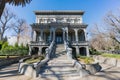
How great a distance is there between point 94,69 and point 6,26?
38.8m

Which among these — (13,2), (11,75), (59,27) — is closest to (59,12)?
(59,27)

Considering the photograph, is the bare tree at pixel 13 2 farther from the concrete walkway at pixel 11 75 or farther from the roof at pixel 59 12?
the roof at pixel 59 12

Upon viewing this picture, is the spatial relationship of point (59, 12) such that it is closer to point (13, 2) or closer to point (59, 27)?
point (59, 27)

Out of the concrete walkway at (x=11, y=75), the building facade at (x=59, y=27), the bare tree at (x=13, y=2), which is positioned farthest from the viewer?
the building facade at (x=59, y=27)

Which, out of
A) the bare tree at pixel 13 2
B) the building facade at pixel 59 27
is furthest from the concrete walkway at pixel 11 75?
the building facade at pixel 59 27

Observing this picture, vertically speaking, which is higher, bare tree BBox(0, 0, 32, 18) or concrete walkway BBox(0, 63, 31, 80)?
bare tree BBox(0, 0, 32, 18)

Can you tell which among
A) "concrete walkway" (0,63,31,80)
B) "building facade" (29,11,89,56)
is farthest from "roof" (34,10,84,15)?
→ "concrete walkway" (0,63,31,80)

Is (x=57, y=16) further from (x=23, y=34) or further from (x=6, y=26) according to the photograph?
(x=23, y=34)

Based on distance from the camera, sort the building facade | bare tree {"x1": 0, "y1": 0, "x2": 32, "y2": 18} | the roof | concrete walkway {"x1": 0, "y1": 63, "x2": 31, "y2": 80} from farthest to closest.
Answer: the roof, the building facade, bare tree {"x1": 0, "y1": 0, "x2": 32, "y2": 18}, concrete walkway {"x1": 0, "y1": 63, "x2": 31, "y2": 80}

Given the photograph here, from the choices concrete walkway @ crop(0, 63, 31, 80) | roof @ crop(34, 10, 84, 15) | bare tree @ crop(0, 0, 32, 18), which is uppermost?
roof @ crop(34, 10, 84, 15)

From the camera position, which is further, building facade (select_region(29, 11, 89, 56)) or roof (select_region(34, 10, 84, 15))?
roof (select_region(34, 10, 84, 15))

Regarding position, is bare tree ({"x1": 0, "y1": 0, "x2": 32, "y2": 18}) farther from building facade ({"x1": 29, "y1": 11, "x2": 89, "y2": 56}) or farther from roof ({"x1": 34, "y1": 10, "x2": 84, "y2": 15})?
roof ({"x1": 34, "y1": 10, "x2": 84, "y2": 15})

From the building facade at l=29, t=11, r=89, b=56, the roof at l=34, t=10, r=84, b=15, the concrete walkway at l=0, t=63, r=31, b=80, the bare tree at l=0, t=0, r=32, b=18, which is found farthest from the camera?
the roof at l=34, t=10, r=84, b=15

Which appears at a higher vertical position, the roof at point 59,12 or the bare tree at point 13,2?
the roof at point 59,12
